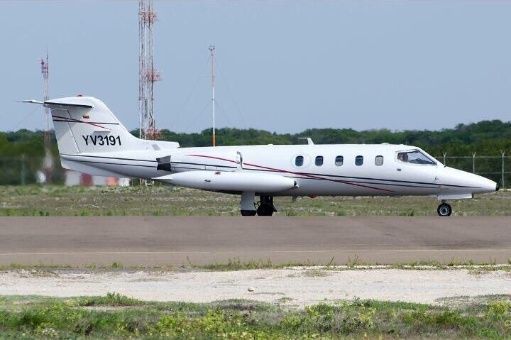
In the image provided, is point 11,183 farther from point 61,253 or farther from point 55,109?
point 61,253

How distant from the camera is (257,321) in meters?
12.9

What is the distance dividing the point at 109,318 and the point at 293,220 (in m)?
17.3

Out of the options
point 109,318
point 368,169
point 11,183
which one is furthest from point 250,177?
point 109,318

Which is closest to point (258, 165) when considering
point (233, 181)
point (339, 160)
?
point (233, 181)

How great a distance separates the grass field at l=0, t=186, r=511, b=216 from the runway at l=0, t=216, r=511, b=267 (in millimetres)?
5391

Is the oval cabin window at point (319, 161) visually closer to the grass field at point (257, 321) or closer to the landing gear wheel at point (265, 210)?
the landing gear wheel at point (265, 210)

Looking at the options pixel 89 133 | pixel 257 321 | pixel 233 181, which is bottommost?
pixel 257 321

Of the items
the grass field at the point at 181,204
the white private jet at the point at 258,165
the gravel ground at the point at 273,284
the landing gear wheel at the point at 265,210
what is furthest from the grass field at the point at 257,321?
the landing gear wheel at the point at 265,210

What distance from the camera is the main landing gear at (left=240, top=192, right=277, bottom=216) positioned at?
3575cm

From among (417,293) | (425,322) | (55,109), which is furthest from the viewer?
(55,109)

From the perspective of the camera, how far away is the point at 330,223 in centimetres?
2873

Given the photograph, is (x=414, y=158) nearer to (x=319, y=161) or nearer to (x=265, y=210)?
(x=319, y=161)

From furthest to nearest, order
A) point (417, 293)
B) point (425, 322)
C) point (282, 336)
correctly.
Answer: point (417, 293) → point (425, 322) → point (282, 336)

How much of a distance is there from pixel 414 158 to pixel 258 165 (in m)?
A: 4.60
